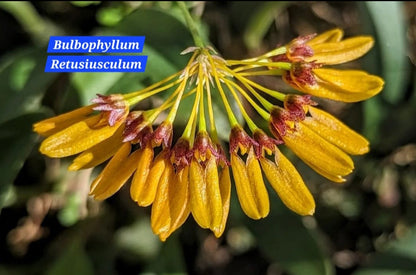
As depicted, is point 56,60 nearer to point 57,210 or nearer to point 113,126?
point 113,126

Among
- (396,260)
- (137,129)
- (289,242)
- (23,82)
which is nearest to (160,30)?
(23,82)

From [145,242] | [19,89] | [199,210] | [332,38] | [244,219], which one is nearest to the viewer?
[199,210]

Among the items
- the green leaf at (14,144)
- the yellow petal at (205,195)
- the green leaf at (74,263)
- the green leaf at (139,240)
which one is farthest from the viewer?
the green leaf at (139,240)

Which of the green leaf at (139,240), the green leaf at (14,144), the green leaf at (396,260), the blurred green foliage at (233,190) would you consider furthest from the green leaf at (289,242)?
the green leaf at (14,144)

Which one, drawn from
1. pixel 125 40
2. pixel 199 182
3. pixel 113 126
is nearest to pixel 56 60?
pixel 125 40

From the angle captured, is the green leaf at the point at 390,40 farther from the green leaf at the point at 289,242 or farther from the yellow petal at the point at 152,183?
the yellow petal at the point at 152,183

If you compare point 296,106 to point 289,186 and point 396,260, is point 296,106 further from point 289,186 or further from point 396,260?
point 396,260
